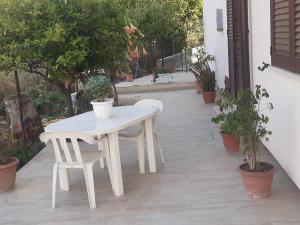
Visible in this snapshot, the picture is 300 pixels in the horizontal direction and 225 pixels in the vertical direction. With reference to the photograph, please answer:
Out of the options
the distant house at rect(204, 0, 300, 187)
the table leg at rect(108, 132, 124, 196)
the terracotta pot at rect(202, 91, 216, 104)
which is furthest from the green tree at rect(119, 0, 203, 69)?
the table leg at rect(108, 132, 124, 196)

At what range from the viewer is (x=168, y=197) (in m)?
4.16

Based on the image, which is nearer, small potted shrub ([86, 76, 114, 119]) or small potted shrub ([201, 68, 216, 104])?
small potted shrub ([86, 76, 114, 119])

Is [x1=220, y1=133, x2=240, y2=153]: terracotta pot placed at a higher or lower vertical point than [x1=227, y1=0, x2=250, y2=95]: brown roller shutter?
lower

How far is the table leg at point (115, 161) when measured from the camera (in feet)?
13.7

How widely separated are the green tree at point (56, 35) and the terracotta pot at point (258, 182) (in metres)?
2.80

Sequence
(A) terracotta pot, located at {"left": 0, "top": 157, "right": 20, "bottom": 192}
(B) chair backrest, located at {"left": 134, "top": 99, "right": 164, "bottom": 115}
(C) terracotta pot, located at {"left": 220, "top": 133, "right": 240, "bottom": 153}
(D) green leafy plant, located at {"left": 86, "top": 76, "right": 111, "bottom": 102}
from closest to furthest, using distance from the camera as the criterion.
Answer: (D) green leafy plant, located at {"left": 86, "top": 76, "right": 111, "bottom": 102} → (A) terracotta pot, located at {"left": 0, "top": 157, "right": 20, "bottom": 192} → (B) chair backrest, located at {"left": 134, "top": 99, "right": 164, "bottom": 115} → (C) terracotta pot, located at {"left": 220, "top": 133, "right": 240, "bottom": 153}

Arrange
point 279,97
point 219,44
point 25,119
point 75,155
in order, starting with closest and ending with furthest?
point 75,155, point 279,97, point 25,119, point 219,44

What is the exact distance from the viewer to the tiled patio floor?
3.69 m

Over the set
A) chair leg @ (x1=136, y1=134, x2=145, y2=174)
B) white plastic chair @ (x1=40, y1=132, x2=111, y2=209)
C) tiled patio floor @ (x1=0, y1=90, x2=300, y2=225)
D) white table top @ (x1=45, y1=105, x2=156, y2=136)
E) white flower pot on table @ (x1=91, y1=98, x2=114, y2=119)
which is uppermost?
white flower pot on table @ (x1=91, y1=98, x2=114, y2=119)

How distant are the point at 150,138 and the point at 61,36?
1796 mm

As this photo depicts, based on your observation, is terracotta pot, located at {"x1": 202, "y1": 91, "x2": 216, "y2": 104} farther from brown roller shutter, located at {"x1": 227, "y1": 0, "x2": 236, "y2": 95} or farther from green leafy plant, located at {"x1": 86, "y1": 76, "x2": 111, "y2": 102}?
green leafy plant, located at {"x1": 86, "y1": 76, "x2": 111, "y2": 102}

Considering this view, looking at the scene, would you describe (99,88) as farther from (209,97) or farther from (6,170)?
(209,97)

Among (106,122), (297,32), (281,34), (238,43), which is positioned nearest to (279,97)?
(281,34)

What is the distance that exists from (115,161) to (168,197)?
0.58 m
